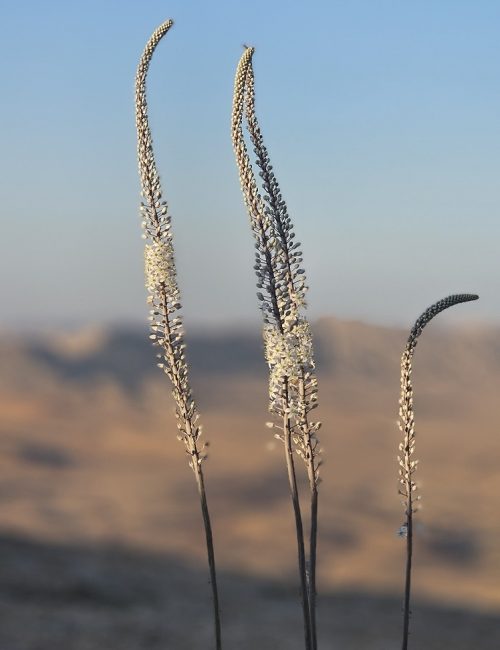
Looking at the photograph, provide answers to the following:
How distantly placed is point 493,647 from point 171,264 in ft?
24.4

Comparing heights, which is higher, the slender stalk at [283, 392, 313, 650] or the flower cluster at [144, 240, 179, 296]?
the flower cluster at [144, 240, 179, 296]

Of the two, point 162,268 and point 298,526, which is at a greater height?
point 162,268

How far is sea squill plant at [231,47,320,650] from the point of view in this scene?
5.86 meters

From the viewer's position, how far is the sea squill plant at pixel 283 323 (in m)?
5.86

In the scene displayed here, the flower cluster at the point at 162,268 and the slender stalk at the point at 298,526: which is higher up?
the flower cluster at the point at 162,268

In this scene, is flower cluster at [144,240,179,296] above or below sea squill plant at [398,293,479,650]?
above

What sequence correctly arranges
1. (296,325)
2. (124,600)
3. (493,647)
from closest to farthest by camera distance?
(296,325) < (493,647) < (124,600)

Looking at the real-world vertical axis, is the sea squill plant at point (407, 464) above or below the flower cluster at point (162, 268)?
below

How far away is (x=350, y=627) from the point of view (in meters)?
11.6

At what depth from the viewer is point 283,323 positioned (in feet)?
19.3

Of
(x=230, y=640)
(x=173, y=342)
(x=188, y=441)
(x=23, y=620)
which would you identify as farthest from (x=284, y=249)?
(x=23, y=620)

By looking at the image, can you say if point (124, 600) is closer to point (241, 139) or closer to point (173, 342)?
point (173, 342)

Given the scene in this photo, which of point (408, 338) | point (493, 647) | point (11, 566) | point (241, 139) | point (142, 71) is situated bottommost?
point (493, 647)

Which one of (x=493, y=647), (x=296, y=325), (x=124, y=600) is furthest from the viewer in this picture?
(x=124, y=600)
